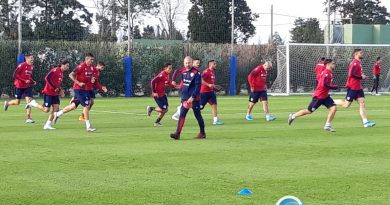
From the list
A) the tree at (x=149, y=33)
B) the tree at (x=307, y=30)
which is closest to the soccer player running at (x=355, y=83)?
the tree at (x=307, y=30)

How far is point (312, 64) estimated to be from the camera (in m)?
45.8

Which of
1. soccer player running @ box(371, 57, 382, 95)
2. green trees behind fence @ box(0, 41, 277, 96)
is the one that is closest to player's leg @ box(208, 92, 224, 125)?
green trees behind fence @ box(0, 41, 277, 96)

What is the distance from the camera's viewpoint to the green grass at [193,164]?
384 inches

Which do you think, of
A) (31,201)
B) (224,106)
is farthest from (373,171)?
(224,106)

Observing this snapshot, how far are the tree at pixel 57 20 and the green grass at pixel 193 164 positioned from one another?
24.1 meters

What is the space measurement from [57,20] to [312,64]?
16.0 m

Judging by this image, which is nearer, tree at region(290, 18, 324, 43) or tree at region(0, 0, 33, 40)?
tree at region(0, 0, 33, 40)

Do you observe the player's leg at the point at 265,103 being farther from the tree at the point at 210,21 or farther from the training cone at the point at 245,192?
the tree at the point at 210,21

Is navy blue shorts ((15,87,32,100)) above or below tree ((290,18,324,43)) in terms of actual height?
below

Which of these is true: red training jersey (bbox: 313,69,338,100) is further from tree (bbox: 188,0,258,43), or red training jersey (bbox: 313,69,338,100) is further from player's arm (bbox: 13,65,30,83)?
tree (bbox: 188,0,258,43)

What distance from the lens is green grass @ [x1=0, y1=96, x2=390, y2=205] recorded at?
9766 mm

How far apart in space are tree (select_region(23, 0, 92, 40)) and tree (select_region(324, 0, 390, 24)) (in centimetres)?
3145

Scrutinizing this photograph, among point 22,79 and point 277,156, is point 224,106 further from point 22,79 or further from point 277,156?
point 277,156

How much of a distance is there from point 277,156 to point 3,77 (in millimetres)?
27677
